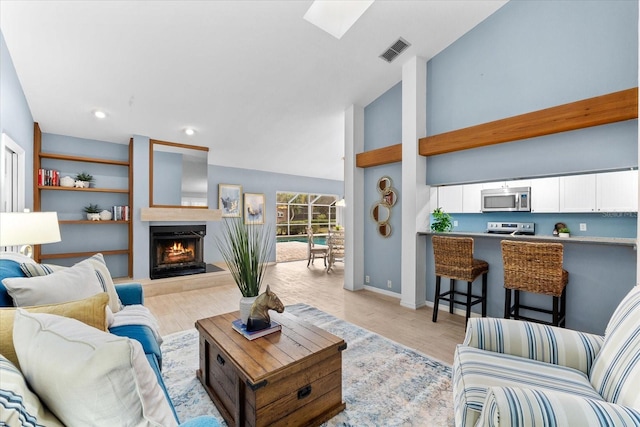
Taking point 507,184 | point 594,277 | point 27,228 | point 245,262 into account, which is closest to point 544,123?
point 507,184

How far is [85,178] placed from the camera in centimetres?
441

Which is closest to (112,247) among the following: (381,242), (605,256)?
(381,242)

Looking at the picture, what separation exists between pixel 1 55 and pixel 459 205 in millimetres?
5068

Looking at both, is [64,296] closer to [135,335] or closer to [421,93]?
[135,335]

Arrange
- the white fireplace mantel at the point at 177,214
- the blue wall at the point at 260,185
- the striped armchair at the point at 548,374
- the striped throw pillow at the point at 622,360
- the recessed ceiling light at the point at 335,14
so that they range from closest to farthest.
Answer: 1. the striped armchair at the point at 548,374
2. the striped throw pillow at the point at 622,360
3. the recessed ceiling light at the point at 335,14
4. the white fireplace mantel at the point at 177,214
5. the blue wall at the point at 260,185

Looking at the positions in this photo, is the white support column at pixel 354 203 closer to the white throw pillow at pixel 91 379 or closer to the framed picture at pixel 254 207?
the framed picture at pixel 254 207

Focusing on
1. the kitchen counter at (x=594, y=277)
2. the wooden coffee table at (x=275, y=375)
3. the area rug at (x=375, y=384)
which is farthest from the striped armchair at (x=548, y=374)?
the kitchen counter at (x=594, y=277)

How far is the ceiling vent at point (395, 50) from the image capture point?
11.2 ft

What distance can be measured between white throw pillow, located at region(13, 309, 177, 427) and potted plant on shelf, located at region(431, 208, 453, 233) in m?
3.43

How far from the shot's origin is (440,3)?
301 cm

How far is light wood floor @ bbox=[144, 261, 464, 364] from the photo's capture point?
2.86 m

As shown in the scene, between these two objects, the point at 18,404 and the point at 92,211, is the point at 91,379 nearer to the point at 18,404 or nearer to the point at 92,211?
the point at 18,404

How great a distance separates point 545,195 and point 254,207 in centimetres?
571

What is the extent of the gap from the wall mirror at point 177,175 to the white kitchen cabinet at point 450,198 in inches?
157
